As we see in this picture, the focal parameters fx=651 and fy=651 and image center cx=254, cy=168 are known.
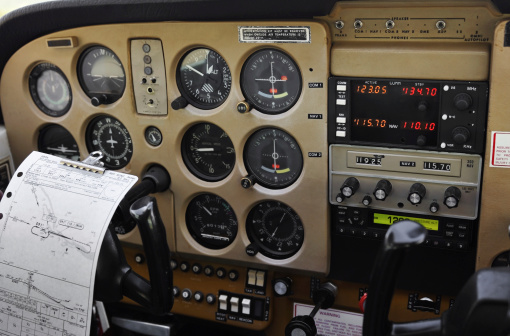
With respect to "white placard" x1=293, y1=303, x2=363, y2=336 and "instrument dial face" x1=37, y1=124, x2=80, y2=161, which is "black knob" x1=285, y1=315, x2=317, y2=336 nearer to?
"white placard" x1=293, y1=303, x2=363, y2=336

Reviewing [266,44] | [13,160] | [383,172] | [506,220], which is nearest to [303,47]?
[266,44]

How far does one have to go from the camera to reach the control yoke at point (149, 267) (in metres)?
2.23

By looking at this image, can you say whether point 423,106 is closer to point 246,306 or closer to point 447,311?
point 447,311

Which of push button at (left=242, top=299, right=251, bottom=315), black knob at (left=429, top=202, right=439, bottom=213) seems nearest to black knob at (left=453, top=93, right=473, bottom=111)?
black knob at (left=429, top=202, right=439, bottom=213)

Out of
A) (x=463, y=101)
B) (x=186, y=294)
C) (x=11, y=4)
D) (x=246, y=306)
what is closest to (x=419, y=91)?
(x=463, y=101)

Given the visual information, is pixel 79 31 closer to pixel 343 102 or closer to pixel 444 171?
pixel 343 102

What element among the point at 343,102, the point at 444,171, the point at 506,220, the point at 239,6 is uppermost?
the point at 239,6

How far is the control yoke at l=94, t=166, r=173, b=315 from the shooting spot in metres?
2.23

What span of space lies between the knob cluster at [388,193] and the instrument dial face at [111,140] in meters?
1.10

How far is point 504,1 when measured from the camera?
7.39ft

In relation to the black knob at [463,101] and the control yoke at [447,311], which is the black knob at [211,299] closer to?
the control yoke at [447,311]

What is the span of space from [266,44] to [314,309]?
3.82 ft

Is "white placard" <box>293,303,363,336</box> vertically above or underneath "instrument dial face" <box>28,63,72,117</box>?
underneath

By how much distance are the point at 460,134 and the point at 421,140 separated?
16 cm
